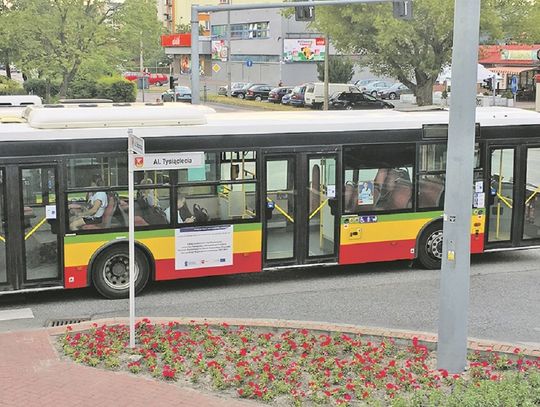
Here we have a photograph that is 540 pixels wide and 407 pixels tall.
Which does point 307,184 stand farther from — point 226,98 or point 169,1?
point 169,1

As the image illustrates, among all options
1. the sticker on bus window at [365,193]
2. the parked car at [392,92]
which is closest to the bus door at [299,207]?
the sticker on bus window at [365,193]

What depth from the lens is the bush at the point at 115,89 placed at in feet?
162

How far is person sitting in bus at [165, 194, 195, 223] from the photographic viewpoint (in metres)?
11.6

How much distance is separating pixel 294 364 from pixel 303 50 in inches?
2626

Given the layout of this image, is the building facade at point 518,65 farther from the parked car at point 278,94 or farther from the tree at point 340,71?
the parked car at point 278,94

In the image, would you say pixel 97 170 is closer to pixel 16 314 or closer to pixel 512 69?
pixel 16 314

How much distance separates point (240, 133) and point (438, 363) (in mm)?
5098

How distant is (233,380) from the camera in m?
7.62

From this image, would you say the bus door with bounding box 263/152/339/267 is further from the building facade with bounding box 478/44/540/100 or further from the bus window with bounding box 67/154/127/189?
the building facade with bounding box 478/44/540/100

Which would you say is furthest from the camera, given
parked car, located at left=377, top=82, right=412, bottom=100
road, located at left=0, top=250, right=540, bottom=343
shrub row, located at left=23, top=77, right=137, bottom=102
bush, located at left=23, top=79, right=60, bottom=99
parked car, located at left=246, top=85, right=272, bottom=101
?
parked car, located at left=246, top=85, right=272, bottom=101

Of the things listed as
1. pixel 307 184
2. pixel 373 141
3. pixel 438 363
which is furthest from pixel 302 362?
pixel 373 141

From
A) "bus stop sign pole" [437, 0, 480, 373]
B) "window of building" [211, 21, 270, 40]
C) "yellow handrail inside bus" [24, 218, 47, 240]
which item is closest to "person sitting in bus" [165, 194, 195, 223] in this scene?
"yellow handrail inside bus" [24, 218, 47, 240]

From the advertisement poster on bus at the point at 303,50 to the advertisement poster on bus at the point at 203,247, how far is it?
201 feet

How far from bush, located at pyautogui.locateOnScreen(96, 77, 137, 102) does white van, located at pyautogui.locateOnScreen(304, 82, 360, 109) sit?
38.8ft
